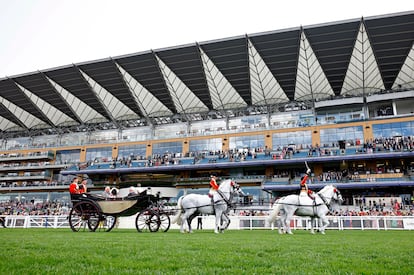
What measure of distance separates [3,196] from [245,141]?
48490 millimetres

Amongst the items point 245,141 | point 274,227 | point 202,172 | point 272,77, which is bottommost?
point 274,227

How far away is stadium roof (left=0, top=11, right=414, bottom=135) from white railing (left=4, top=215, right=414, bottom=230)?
25301mm

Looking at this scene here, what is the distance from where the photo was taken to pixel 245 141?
52.8 metres

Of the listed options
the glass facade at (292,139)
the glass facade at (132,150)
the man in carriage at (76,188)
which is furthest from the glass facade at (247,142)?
the man in carriage at (76,188)

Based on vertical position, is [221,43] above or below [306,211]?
above

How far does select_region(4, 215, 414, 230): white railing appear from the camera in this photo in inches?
867

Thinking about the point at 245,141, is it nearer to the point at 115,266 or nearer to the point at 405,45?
the point at 405,45

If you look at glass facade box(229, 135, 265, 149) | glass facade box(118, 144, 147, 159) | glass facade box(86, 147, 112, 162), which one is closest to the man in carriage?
glass facade box(229, 135, 265, 149)

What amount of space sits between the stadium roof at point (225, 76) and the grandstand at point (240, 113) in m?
0.18

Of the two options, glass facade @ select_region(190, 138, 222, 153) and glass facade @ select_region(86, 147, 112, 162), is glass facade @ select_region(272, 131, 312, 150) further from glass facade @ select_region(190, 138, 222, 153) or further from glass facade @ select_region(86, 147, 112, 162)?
glass facade @ select_region(86, 147, 112, 162)

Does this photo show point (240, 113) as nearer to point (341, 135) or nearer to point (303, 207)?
point (341, 135)

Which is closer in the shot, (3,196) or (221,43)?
(221,43)

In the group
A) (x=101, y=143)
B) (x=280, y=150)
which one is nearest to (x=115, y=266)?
(x=280, y=150)

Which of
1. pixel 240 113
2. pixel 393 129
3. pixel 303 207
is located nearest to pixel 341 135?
pixel 393 129
